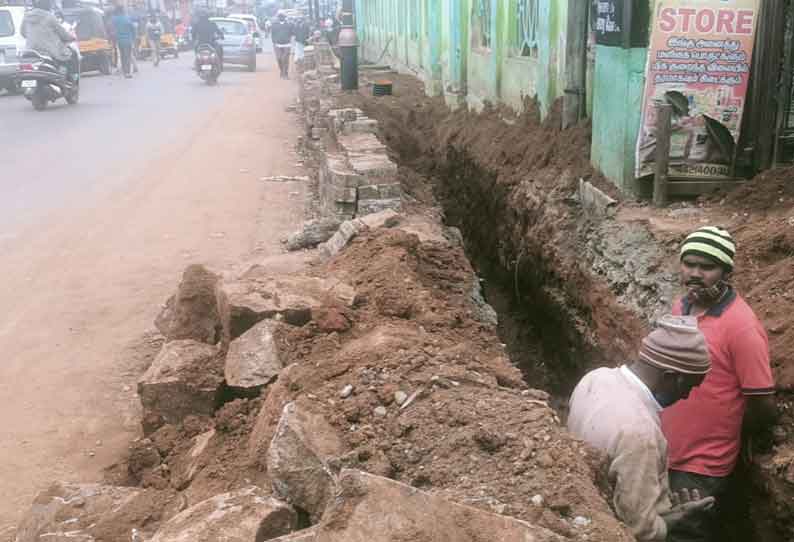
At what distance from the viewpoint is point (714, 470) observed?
3.91m

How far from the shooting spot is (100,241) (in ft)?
26.4

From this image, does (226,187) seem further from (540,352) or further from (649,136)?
(649,136)

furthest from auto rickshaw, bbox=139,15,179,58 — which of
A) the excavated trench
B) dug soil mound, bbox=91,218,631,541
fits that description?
dug soil mound, bbox=91,218,631,541

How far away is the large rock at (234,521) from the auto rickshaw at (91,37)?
984 inches

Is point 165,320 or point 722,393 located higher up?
point 722,393

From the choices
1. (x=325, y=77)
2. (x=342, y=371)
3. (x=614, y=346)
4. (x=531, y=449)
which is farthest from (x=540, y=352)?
(x=325, y=77)

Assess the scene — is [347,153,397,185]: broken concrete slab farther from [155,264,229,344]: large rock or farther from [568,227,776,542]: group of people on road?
[568,227,776,542]: group of people on road

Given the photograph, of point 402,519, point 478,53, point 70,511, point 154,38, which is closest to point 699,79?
point 402,519

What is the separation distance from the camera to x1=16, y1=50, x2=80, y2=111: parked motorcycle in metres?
15.8

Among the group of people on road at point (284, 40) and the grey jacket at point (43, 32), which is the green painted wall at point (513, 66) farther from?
the grey jacket at point (43, 32)

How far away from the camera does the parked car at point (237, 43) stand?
28.5 meters

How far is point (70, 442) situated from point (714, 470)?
10.5 feet

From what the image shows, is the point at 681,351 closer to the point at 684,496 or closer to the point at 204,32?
the point at 684,496

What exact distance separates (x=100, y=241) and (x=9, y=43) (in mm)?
13256
